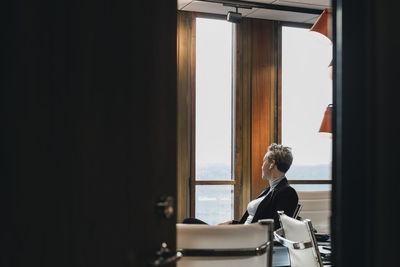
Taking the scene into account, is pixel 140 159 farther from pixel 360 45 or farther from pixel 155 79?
pixel 360 45

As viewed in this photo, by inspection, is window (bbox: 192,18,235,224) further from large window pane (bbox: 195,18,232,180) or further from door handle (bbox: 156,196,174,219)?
door handle (bbox: 156,196,174,219)

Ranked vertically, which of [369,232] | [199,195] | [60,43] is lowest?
[199,195]

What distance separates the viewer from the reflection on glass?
5.43 meters

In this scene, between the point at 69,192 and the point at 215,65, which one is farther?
the point at 215,65

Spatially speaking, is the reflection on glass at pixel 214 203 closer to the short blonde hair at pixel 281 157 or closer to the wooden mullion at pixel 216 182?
the wooden mullion at pixel 216 182

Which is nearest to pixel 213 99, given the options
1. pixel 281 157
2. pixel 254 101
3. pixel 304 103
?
pixel 254 101

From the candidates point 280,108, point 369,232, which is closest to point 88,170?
point 369,232

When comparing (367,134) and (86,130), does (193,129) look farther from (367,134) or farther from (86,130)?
(86,130)

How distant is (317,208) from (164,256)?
285cm

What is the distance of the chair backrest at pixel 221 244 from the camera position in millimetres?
1724

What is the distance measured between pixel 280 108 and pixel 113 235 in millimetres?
4798

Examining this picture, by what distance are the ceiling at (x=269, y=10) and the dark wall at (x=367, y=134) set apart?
3.83 metres

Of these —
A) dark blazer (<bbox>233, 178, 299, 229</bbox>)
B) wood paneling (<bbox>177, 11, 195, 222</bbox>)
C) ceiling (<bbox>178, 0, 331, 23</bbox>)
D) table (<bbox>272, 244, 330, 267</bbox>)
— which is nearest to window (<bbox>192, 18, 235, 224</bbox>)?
wood paneling (<bbox>177, 11, 195, 222</bbox>)

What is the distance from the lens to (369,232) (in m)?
1.31
